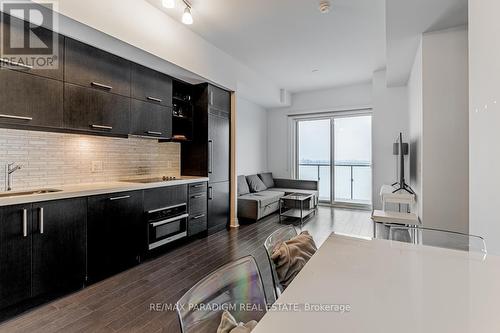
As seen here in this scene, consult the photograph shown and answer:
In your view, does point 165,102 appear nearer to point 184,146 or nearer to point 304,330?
point 184,146

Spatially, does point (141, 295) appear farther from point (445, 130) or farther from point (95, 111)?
point (445, 130)

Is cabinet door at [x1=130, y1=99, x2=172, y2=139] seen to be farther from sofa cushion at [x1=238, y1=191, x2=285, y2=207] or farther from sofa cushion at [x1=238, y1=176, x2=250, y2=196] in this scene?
sofa cushion at [x1=238, y1=176, x2=250, y2=196]

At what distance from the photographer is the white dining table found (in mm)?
681

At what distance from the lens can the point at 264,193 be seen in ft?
18.6

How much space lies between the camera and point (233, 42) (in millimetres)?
3809

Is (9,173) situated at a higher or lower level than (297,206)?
higher

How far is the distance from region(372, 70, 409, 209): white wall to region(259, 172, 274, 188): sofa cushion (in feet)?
8.09

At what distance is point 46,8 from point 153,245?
2.48 m

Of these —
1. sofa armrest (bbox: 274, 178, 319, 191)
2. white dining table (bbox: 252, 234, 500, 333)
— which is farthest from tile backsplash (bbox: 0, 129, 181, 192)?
sofa armrest (bbox: 274, 178, 319, 191)

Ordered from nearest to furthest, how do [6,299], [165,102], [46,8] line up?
[6,299] → [46,8] → [165,102]

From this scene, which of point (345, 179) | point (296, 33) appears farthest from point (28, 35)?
point (345, 179)

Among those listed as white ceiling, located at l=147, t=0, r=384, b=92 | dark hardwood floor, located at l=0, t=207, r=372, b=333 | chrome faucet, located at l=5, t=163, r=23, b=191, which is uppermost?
white ceiling, located at l=147, t=0, r=384, b=92

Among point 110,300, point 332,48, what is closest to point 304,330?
point 110,300

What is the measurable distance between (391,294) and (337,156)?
5.99 m
